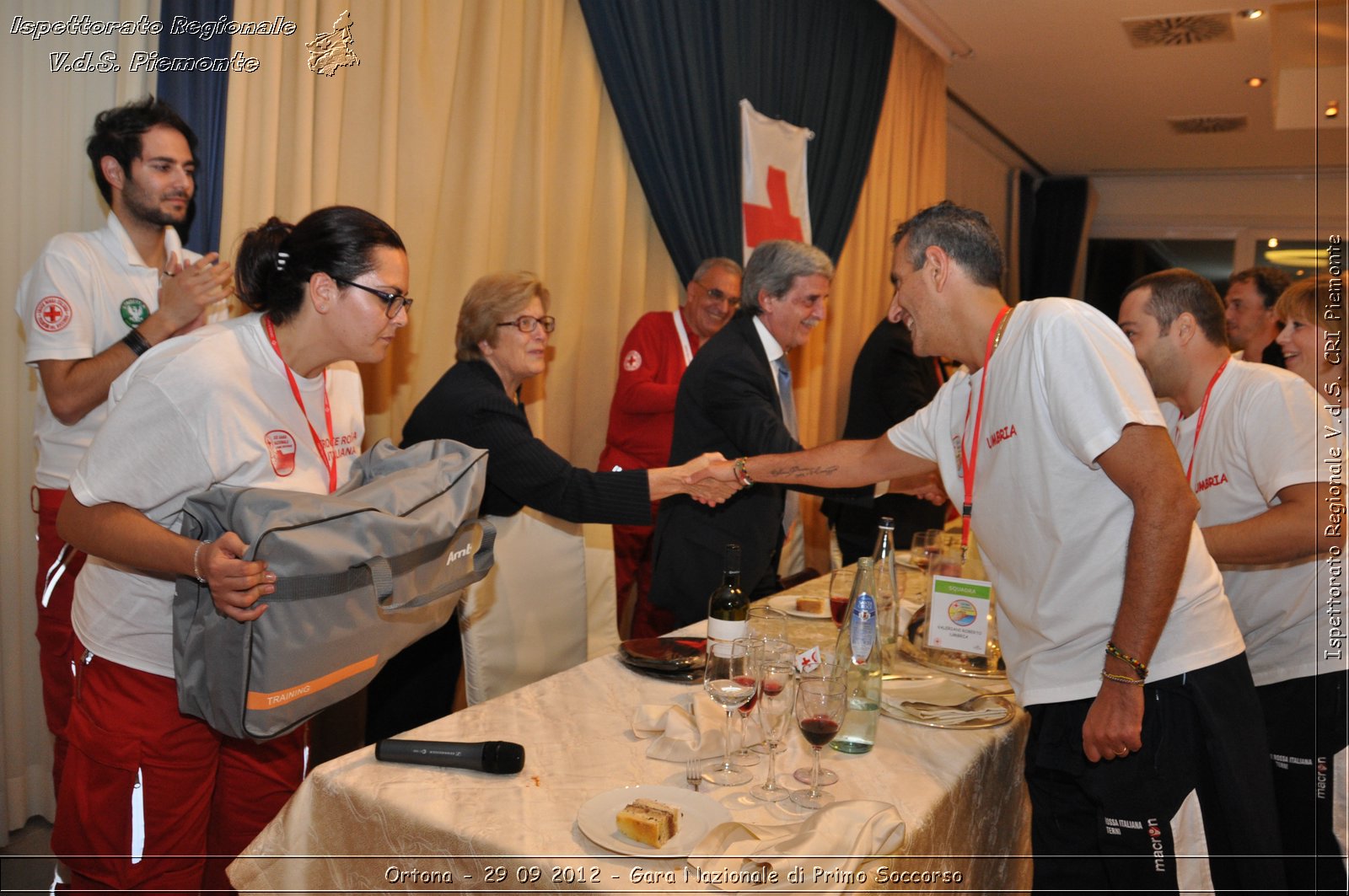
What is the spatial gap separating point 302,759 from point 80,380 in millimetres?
1066

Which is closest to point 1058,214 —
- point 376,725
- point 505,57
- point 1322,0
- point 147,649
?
point 1322,0

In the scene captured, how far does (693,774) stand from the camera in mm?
1409

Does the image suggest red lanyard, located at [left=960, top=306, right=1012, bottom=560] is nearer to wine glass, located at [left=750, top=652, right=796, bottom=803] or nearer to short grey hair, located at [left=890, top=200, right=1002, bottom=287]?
short grey hair, located at [left=890, top=200, right=1002, bottom=287]

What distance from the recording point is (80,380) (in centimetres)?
226

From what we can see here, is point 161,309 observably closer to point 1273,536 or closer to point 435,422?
point 435,422

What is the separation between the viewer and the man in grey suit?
2.72m

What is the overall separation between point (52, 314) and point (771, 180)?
337 centimetres

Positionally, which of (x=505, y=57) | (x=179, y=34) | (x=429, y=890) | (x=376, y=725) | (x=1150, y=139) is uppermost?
(x=1150, y=139)

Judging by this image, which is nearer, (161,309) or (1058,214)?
(161,309)

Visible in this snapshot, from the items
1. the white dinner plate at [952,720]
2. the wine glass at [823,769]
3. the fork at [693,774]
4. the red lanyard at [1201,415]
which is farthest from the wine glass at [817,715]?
the red lanyard at [1201,415]

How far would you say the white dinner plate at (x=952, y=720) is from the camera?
1699 mm

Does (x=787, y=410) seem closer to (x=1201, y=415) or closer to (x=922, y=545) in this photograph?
(x=922, y=545)

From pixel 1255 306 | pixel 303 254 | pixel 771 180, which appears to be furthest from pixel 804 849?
pixel 771 180

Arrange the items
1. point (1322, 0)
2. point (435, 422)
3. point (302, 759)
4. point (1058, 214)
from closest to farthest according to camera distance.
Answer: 1. point (302, 759)
2. point (435, 422)
3. point (1322, 0)
4. point (1058, 214)
